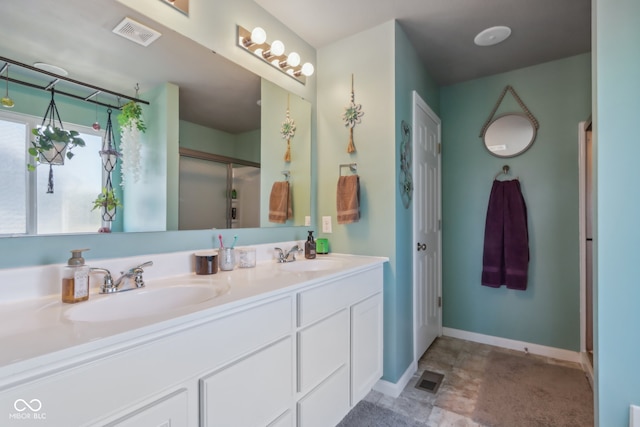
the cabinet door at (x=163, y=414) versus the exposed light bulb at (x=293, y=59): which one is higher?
the exposed light bulb at (x=293, y=59)

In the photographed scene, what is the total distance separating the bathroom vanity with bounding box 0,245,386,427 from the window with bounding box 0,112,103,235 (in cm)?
16

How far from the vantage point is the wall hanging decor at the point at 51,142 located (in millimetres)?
1003

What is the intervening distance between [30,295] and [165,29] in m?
1.17

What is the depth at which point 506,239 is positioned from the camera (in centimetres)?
253

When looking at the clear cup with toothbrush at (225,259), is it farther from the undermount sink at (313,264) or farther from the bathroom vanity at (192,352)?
the undermount sink at (313,264)

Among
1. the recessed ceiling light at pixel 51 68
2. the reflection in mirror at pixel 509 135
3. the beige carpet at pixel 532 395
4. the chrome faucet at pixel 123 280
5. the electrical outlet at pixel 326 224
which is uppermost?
the reflection in mirror at pixel 509 135

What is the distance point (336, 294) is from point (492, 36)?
206 centimetres

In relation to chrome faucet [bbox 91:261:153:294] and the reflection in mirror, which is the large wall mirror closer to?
chrome faucet [bbox 91:261:153:294]

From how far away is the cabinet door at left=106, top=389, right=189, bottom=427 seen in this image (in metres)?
0.71

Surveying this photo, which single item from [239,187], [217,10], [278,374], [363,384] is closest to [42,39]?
[217,10]

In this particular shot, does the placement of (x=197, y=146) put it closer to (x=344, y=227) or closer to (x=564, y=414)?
(x=344, y=227)

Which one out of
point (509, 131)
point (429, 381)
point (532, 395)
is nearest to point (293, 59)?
point (509, 131)

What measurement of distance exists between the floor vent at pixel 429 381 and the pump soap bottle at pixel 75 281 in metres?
1.98


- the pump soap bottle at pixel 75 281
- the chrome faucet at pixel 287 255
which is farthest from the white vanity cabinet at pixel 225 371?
the chrome faucet at pixel 287 255
